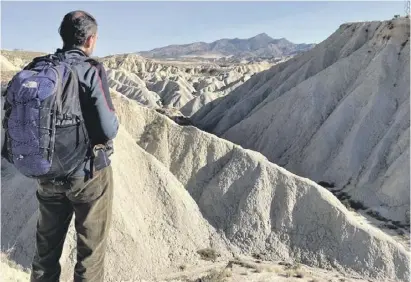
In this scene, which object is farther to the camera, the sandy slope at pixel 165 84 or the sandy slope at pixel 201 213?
the sandy slope at pixel 165 84

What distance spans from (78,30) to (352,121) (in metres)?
28.2

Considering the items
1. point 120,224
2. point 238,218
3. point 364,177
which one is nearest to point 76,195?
point 120,224

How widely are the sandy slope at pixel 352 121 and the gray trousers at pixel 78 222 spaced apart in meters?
21.3

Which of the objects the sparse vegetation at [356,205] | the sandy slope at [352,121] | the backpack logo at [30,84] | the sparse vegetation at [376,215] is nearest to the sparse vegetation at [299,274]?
the sparse vegetation at [376,215]

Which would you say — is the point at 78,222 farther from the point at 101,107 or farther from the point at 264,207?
the point at 264,207

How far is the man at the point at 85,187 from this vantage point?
11.4 feet

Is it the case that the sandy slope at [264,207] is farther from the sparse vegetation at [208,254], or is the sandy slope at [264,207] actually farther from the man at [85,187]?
the man at [85,187]

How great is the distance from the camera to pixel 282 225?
16031mm

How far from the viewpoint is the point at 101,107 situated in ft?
11.3

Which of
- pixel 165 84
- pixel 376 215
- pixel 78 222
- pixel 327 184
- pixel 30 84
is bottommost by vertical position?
pixel 376 215

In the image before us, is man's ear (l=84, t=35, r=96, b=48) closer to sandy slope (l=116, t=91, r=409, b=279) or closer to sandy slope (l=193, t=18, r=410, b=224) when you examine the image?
sandy slope (l=116, t=91, r=409, b=279)

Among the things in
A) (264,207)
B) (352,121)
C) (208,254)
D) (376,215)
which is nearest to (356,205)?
(376,215)

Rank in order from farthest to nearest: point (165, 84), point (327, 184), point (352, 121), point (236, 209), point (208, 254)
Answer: point (165, 84)
point (352, 121)
point (327, 184)
point (236, 209)
point (208, 254)

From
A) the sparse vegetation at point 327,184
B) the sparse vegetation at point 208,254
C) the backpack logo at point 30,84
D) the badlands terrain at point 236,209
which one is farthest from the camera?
the sparse vegetation at point 327,184
